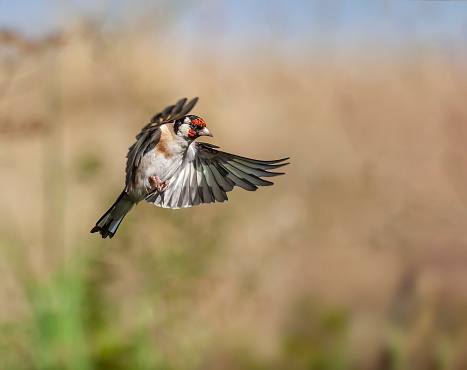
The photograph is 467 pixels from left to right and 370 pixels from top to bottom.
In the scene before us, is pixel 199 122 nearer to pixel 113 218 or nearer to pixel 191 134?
pixel 191 134

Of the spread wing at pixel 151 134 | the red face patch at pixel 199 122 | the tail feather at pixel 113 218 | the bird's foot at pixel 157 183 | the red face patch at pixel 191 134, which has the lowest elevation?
the tail feather at pixel 113 218

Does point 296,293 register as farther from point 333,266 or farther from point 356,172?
point 356,172

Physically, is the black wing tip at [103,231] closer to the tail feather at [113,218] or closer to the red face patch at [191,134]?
the tail feather at [113,218]

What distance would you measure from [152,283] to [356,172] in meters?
0.66

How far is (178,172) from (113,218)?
0.15 meters

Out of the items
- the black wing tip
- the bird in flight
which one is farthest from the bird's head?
the black wing tip

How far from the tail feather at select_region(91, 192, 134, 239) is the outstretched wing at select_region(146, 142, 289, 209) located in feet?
0.12

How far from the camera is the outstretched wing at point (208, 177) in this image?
0.74 meters

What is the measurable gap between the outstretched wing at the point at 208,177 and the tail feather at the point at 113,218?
36mm

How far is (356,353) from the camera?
52.7 inches

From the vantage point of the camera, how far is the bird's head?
69 cm

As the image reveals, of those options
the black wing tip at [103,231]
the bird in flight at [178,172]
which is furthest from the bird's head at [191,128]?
the black wing tip at [103,231]

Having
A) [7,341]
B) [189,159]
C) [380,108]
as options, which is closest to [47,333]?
[7,341]

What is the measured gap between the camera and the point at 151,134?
0.70 metres
